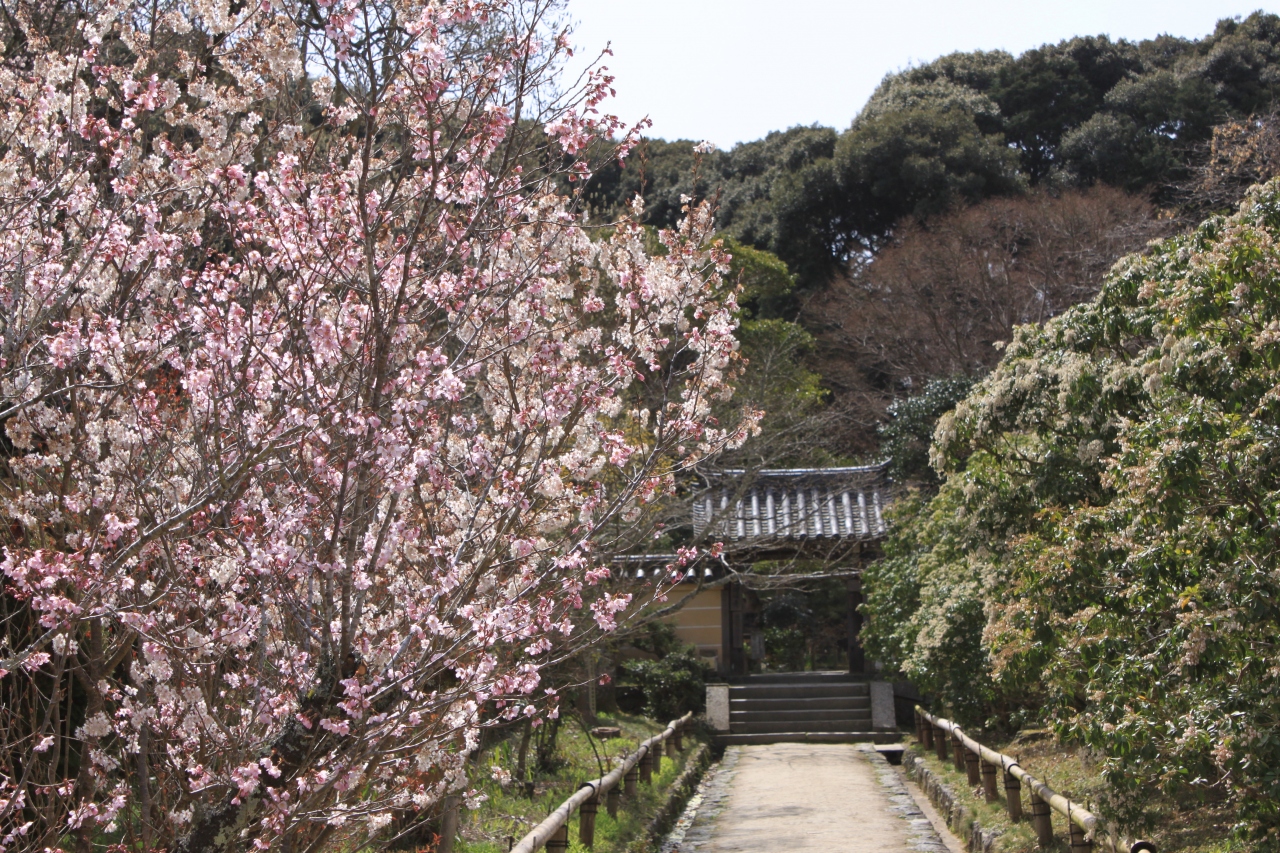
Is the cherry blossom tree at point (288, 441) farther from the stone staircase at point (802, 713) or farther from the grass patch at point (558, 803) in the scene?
the stone staircase at point (802, 713)

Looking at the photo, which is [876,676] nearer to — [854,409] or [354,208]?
[854,409]

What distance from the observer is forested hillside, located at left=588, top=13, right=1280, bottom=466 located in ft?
74.1

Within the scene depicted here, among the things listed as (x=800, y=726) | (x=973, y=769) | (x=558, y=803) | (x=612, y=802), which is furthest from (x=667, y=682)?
(x=558, y=803)

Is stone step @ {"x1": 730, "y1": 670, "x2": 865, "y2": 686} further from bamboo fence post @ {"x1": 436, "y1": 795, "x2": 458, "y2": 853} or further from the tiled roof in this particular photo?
bamboo fence post @ {"x1": 436, "y1": 795, "x2": 458, "y2": 853}

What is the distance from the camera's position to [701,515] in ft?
62.2

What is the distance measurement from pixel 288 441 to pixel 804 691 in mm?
15155

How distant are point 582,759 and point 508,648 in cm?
645

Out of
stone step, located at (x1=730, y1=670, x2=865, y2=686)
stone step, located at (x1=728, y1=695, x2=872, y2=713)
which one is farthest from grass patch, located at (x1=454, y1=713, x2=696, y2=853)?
stone step, located at (x1=730, y1=670, x2=865, y2=686)

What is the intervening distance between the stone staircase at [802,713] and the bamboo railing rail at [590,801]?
4.89m

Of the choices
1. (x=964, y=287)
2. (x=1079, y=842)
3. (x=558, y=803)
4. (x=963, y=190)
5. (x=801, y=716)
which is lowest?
(x=801, y=716)

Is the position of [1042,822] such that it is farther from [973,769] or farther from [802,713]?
[802,713]

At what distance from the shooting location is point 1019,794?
7.94 meters

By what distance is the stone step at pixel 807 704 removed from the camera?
56.5 ft

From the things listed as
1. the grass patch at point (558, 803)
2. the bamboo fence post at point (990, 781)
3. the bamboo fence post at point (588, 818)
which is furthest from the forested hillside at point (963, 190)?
the bamboo fence post at point (588, 818)
